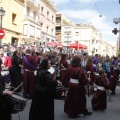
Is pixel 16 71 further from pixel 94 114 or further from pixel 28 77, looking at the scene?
pixel 94 114

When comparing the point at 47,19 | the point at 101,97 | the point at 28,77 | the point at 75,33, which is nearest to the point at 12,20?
the point at 47,19

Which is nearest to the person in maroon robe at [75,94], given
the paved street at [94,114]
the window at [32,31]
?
the paved street at [94,114]

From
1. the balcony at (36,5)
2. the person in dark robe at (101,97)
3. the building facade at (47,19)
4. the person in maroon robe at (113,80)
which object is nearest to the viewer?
the person in dark robe at (101,97)

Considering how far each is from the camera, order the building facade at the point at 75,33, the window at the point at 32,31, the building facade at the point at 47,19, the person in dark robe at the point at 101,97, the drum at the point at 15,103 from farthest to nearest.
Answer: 1. the building facade at the point at 75,33
2. the building facade at the point at 47,19
3. the window at the point at 32,31
4. the person in dark robe at the point at 101,97
5. the drum at the point at 15,103

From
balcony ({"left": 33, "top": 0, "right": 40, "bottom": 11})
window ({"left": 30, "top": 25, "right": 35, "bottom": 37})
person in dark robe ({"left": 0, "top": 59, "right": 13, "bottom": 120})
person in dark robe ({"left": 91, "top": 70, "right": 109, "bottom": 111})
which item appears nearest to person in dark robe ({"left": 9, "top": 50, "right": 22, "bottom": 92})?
person in dark robe ({"left": 91, "top": 70, "right": 109, "bottom": 111})

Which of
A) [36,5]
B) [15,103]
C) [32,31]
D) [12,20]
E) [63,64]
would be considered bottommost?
[15,103]

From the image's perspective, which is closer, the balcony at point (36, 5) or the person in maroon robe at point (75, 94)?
the person in maroon robe at point (75, 94)

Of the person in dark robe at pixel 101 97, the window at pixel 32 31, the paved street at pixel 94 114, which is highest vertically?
the window at pixel 32 31

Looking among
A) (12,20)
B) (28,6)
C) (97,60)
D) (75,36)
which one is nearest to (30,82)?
(97,60)

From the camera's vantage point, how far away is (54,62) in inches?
644

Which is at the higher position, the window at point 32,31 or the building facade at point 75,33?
the building facade at point 75,33

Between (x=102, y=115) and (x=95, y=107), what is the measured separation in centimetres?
78

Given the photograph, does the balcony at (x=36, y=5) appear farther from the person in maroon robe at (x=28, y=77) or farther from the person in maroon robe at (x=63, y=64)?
the person in maroon robe at (x=28, y=77)

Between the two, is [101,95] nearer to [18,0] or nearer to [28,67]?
[28,67]
